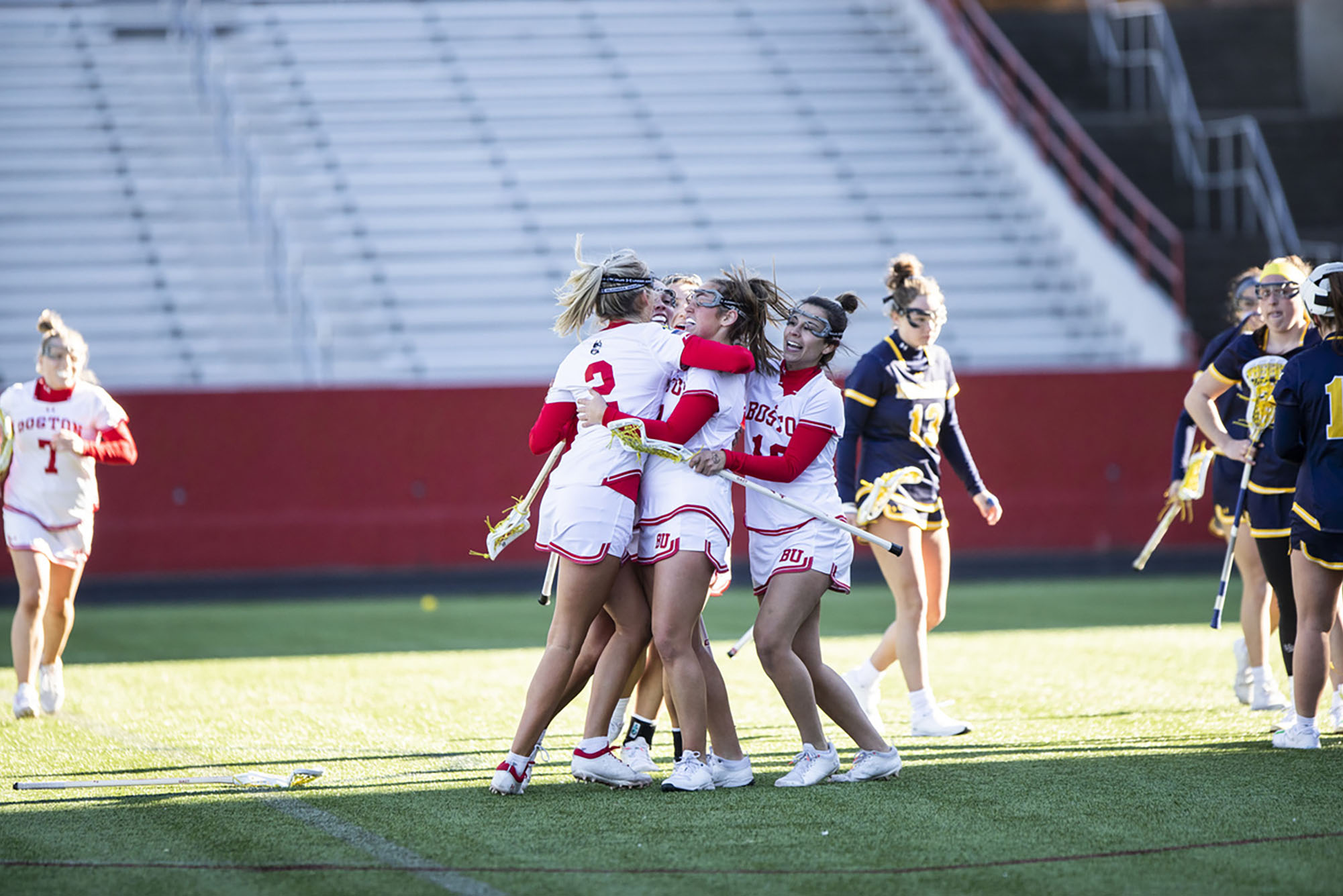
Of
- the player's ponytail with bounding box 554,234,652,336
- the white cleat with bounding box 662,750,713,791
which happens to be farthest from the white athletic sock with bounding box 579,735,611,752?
the player's ponytail with bounding box 554,234,652,336

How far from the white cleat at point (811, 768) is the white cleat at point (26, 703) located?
397 cm

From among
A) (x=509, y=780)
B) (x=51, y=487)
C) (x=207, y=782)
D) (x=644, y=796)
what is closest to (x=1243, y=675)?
(x=644, y=796)

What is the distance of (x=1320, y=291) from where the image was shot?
6.38 m

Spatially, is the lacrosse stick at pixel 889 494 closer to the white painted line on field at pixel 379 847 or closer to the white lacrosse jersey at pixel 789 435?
the white lacrosse jersey at pixel 789 435

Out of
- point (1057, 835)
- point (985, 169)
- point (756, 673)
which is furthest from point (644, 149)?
point (1057, 835)

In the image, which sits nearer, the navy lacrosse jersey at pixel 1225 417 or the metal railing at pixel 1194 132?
the navy lacrosse jersey at pixel 1225 417

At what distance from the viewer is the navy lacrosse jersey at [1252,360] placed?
7.13 m

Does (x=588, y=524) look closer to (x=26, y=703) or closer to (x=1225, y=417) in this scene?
(x=26, y=703)

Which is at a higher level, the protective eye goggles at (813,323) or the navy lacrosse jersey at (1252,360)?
the protective eye goggles at (813,323)

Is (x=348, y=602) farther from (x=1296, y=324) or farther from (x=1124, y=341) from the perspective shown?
(x=1124, y=341)

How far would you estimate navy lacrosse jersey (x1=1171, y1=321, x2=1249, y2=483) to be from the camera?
7746mm

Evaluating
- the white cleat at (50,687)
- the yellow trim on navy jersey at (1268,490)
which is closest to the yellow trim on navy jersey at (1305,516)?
the yellow trim on navy jersey at (1268,490)

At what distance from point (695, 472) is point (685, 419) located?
22cm

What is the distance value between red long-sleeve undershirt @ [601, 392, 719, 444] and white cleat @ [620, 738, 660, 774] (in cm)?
136
